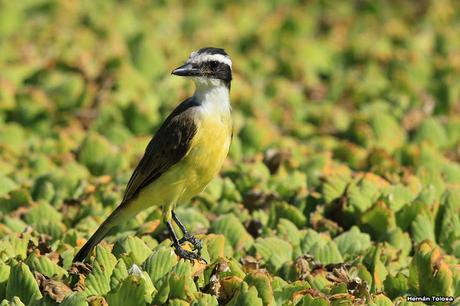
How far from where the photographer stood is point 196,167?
6.02m

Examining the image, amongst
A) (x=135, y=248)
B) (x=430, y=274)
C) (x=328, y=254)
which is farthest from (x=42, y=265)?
(x=430, y=274)

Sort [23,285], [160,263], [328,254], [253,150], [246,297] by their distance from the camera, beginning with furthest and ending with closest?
[253,150]
[328,254]
[160,263]
[23,285]
[246,297]

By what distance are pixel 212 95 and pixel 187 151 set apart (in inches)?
16.1

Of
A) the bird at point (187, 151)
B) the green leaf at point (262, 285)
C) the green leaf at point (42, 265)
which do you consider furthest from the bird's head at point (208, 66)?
the green leaf at point (262, 285)

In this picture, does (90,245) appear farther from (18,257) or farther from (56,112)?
(56,112)

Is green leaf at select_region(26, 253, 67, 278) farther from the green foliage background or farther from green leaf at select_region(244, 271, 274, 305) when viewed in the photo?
green leaf at select_region(244, 271, 274, 305)

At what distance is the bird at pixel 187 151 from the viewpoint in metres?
6.02

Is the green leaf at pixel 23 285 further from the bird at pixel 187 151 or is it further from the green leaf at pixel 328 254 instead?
the green leaf at pixel 328 254

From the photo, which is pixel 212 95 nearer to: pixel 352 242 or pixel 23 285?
pixel 352 242

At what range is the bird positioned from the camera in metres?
6.02

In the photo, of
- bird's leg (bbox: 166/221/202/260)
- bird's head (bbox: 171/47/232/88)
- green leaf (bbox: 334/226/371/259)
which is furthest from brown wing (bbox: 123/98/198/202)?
green leaf (bbox: 334/226/371/259)

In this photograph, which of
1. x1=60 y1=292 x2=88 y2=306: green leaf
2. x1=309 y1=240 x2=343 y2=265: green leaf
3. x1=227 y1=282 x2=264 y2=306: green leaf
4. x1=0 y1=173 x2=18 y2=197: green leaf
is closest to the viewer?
x1=60 y1=292 x2=88 y2=306: green leaf

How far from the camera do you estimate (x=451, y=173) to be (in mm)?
7586

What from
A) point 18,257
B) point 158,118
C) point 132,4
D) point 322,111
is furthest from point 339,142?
point 132,4
